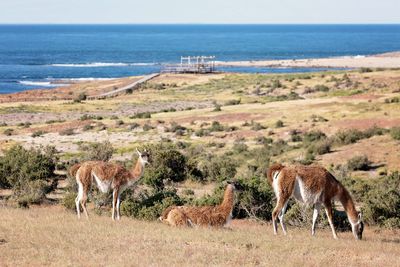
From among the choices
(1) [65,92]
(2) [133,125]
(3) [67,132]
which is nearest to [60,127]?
(3) [67,132]

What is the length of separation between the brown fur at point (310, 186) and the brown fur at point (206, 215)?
983 millimetres

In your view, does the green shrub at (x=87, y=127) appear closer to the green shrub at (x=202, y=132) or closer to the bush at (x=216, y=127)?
the green shrub at (x=202, y=132)

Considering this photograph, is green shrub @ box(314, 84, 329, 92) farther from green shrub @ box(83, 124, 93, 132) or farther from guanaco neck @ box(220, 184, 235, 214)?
guanaco neck @ box(220, 184, 235, 214)

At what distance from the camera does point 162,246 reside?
1226 centimetres

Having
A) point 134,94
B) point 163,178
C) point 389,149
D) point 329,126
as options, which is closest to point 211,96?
point 134,94

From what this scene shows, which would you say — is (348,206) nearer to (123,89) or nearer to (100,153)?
(100,153)

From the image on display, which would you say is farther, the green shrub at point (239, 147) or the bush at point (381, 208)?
the green shrub at point (239, 147)

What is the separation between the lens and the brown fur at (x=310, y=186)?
13820 mm

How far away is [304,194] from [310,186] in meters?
0.20

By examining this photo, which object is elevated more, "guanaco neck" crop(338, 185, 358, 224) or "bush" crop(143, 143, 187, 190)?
"guanaco neck" crop(338, 185, 358, 224)

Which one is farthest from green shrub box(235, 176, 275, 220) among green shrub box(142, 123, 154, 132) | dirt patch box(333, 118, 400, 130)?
green shrub box(142, 123, 154, 132)

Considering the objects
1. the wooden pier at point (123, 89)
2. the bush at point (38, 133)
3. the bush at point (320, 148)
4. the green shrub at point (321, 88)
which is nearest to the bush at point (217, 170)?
the bush at point (320, 148)

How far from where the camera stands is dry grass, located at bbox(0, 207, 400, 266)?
1131cm

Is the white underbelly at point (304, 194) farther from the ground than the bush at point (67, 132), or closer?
farther from the ground
